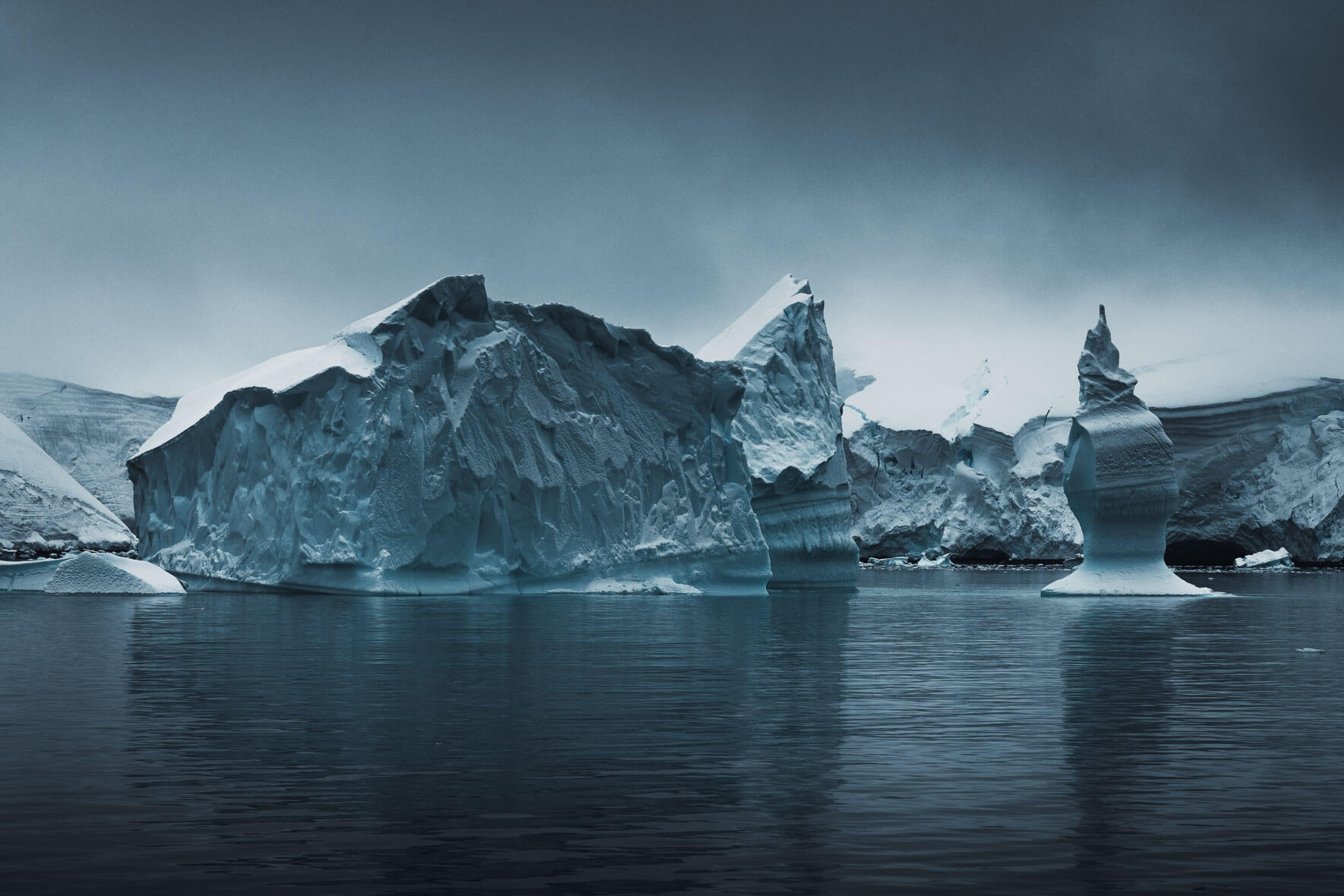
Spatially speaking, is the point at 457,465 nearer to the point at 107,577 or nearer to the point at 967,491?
the point at 107,577

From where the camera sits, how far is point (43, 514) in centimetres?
3900

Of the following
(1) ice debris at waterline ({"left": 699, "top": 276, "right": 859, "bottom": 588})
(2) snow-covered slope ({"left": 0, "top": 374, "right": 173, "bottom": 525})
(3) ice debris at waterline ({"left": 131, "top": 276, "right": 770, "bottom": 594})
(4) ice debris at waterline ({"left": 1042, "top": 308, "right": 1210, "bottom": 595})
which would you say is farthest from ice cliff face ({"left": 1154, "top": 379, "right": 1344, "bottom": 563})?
(2) snow-covered slope ({"left": 0, "top": 374, "right": 173, "bottom": 525})

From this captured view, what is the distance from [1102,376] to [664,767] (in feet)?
75.2

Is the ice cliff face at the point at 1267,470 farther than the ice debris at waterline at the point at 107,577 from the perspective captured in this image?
Yes

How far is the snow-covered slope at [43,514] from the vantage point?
3841cm

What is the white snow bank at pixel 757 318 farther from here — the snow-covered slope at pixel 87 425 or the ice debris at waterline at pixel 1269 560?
the snow-covered slope at pixel 87 425

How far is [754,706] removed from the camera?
352 inches

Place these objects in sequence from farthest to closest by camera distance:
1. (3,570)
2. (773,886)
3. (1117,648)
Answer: (3,570)
(1117,648)
(773,886)

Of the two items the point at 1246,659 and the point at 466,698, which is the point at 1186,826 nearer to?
the point at 466,698

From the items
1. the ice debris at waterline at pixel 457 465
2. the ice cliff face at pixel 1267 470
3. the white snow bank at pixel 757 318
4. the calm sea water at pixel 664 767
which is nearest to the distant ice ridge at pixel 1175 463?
the ice cliff face at pixel 1267 470

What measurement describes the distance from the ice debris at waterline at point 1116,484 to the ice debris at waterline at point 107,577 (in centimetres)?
1733

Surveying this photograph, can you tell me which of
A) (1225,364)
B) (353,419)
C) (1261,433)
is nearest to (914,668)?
(353,419)

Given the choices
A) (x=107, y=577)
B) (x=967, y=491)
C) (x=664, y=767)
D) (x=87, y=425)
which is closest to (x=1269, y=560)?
(x=967, y=491)

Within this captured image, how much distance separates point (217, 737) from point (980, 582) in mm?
32924
